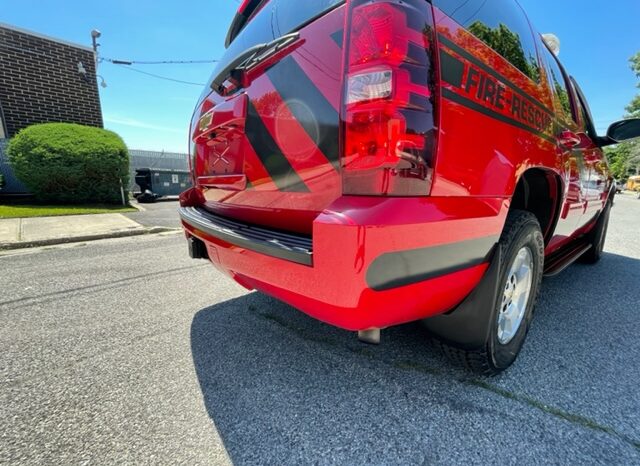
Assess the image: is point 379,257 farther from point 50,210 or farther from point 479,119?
point 50,210

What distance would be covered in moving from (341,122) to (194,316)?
6.46 ft

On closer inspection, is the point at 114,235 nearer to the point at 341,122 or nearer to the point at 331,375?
the point at 331,375

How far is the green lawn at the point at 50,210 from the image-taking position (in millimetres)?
7287

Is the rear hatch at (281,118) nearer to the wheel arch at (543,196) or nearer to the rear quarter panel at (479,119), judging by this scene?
the rear quarter panel at (479,119)

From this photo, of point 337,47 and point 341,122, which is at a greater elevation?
point 337,47

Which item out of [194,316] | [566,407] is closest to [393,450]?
[566,407]

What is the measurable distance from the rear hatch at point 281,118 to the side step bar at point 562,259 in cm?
204

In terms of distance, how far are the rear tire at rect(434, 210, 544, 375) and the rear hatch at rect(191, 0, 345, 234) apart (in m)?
0.93

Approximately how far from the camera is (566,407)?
156 centimetres

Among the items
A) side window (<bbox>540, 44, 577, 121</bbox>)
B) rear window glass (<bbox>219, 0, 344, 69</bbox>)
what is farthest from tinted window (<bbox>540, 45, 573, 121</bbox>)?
rear window glass (<bbox>219, 0, 344, 69</bbox>)

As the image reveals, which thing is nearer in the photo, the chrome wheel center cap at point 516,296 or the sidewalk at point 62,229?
the chrome wheel center cap at point 516,296

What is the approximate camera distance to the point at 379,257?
1.10m

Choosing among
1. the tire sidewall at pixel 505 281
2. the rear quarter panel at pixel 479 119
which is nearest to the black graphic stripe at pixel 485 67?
the rear quarter panel at pixel 479 119

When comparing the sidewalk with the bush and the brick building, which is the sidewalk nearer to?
the bush
